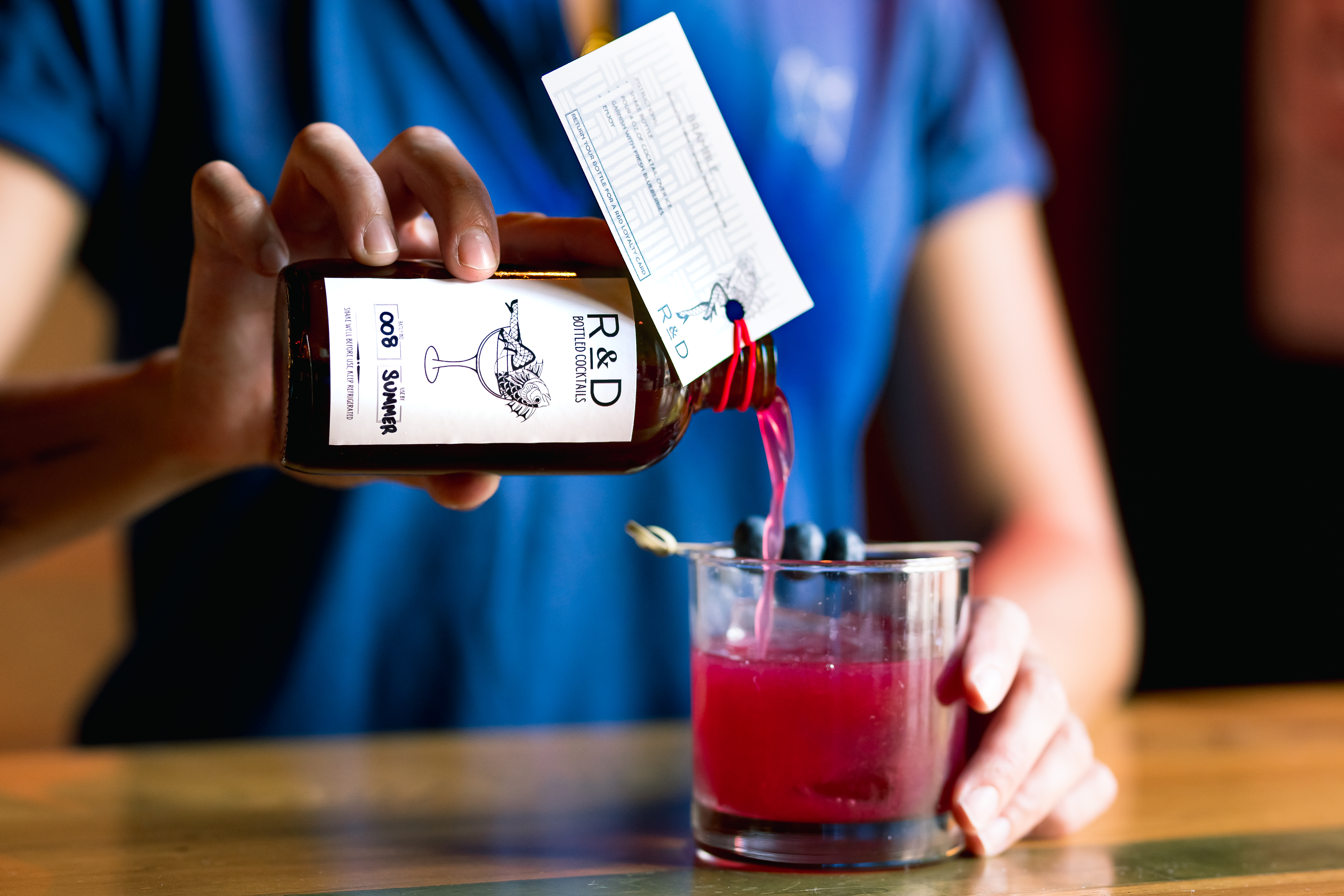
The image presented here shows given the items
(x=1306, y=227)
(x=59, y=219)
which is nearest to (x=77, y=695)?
(x=59, y=219)

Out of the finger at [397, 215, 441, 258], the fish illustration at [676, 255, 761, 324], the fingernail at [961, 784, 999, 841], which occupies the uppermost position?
the finger at [397, 215, 441, 258]

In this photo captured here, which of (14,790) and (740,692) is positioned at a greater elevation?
(740,692)

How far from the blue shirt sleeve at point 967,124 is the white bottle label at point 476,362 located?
98cm

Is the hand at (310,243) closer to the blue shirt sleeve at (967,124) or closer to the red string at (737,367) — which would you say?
the red string at (737,367)

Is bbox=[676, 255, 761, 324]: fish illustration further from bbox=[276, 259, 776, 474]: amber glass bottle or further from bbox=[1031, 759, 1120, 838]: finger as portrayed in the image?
bbox=[1031, 759, 1120, 838]: finger

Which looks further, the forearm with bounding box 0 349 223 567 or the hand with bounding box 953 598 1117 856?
the forearm with bounding box 0 349 223 567

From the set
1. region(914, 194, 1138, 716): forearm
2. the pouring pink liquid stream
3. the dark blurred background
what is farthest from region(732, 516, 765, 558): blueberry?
the dark blurred background

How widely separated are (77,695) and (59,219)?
5.07 feet

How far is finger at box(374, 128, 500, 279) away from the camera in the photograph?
0.68 m

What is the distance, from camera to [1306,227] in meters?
2.84

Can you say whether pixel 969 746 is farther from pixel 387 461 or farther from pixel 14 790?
pixel 14 790

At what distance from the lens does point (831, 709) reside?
0.71m

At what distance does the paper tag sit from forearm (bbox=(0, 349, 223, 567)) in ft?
1.39

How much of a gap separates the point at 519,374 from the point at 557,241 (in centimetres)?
15
